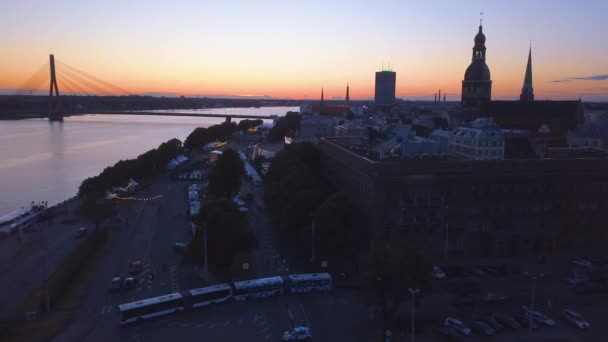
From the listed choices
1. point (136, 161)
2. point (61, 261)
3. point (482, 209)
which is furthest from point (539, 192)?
point (136, 161)

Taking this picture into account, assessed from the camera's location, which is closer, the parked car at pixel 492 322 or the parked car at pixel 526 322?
the parked car at pixel 492 322

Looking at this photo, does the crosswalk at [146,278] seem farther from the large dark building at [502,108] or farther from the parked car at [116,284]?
the large dark building at [502,108]

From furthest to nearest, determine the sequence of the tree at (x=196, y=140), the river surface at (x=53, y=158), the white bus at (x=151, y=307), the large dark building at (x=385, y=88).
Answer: the large dark building at (x=385, y=88) → the tree at (x=196, y=140) → the river surface at (x=53, y=158) → the white bus at (x=151, y=307)

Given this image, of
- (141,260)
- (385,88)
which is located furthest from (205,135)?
(385,88)

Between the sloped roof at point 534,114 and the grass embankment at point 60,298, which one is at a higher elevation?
the sloped roof at point 534,114

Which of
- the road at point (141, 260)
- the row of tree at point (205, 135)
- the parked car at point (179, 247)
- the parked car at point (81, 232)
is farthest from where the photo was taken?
the row of tree at point (205, 135)

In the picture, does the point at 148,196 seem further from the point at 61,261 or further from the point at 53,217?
the point at 61,261

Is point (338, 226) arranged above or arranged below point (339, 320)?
above

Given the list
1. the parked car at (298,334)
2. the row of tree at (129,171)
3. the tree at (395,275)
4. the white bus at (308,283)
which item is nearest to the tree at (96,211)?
the row of tree at (129,171)
